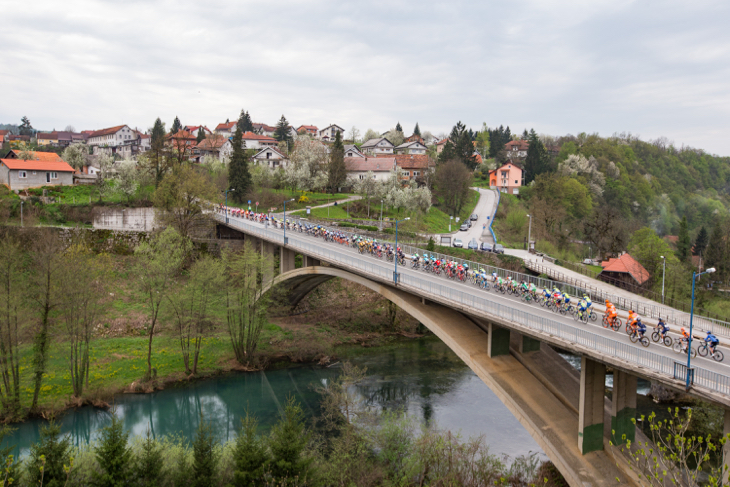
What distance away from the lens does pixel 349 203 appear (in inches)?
2621

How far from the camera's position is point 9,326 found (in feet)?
86.5

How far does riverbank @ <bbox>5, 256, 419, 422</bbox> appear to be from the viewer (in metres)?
29.5

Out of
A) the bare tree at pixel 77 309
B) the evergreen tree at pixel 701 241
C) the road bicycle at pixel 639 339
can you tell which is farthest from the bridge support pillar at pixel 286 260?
the evergreen tree at pixel 701 241

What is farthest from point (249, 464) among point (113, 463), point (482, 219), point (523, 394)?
point (482, 219)

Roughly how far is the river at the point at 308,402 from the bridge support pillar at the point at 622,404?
7331mm

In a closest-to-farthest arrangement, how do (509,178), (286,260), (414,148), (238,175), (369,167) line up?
(286,260) → (238,175) → (369,167) → (509,178) → (414,148)

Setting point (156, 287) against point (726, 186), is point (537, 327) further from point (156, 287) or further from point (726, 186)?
point (726, 186)

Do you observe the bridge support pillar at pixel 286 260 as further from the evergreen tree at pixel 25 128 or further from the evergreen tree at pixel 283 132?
the evergreen tree at pixel 25 128

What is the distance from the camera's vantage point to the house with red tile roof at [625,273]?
142ft

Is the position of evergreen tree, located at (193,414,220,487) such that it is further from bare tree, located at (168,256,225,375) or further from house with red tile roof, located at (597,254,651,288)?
house with red tile roof, located at (597,254,651,288)

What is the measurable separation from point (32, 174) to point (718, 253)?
2847 inches

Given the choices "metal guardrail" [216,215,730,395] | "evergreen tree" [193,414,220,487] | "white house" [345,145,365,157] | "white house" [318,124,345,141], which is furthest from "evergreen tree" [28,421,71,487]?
"white house" [318,124,345,141]

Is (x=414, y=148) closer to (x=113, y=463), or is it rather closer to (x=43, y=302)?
(x=43, y=302)

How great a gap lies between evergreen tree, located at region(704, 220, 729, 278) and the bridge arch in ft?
129
